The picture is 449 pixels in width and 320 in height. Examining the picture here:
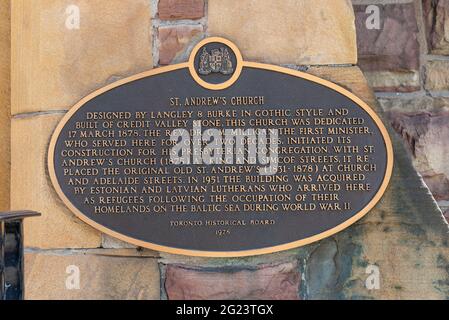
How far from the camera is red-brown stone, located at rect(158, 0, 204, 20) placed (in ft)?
12.7

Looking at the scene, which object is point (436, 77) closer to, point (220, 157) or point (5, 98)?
point (220, 157)

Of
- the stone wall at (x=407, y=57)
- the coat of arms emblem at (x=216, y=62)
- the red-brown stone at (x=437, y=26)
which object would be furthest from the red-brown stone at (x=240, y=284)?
the red-brown stone at (x=437, y=26)

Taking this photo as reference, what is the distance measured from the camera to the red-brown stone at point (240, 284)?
3.72 meters

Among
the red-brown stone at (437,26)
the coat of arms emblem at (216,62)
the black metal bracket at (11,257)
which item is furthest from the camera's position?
the red-brown stone at (437,26)

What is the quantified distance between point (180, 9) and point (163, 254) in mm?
1304

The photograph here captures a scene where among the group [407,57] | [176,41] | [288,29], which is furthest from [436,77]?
A: [176,41]

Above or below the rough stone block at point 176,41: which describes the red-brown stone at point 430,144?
below

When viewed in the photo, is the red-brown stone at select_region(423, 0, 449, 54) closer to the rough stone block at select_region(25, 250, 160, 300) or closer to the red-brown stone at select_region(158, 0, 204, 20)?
the red-brown stone at select_region(158, 0, 204, 20)

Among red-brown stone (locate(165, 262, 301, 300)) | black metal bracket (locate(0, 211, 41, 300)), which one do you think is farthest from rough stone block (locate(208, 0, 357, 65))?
black metal bracket (locate(0, 211, 41, 300))

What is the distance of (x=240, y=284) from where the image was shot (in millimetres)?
3742

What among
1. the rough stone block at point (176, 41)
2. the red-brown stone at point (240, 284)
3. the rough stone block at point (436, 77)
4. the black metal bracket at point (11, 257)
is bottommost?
the red-brown stone at point (240, 284)

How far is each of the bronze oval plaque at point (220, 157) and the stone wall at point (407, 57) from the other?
63cm

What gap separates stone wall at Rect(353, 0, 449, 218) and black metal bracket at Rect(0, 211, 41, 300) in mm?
2358

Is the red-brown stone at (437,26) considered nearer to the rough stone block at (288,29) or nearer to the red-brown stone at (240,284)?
the rough stone block at (288,29)
